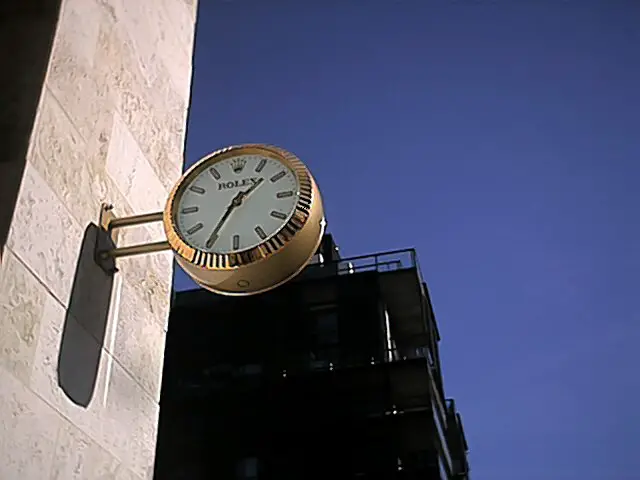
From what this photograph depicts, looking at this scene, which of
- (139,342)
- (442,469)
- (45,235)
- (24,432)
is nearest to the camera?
(24,432)

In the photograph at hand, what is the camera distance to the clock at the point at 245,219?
1.57 metres

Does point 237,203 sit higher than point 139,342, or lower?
higher

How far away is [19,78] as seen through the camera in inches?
59.6

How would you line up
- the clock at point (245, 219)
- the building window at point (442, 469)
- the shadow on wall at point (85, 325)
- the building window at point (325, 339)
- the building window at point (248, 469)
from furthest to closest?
the building window at point (325, 339) → the building window at point (248, 469) → the building window at point (442, 469) → the clock at point (245, 219) → the shadow on wall at point (85, 325)

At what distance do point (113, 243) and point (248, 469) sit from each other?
30.7 ft

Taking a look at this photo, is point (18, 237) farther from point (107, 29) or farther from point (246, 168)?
point (107, 29)

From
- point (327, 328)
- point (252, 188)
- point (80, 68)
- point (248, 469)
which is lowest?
point (252, 188)

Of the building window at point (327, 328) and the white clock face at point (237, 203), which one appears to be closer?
the white clock face at point (237, 203)

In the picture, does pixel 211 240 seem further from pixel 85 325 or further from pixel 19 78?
pixel 19 78

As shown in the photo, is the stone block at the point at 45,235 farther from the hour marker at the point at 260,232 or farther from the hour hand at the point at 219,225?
the hour marker at the point at 260,232

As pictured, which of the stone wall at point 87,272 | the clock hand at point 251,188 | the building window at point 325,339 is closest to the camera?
the stone wall at point 87,272

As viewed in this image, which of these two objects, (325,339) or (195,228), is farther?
(325,339)

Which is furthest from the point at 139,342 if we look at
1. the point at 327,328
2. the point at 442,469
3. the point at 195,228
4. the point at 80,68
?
the point at 327,328

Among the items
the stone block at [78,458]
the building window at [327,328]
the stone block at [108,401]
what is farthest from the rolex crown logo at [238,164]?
the building window at [327,328]
